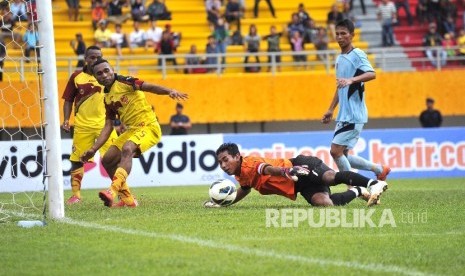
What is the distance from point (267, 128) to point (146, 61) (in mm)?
3985

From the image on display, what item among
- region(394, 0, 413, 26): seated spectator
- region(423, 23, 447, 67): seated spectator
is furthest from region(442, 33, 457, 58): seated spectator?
region(394, 0, 413, 26): seated spectator

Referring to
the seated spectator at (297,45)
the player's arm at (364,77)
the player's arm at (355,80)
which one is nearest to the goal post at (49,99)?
the player's arm at (355,80)

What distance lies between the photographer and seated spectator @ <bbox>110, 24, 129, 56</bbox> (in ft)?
98.6

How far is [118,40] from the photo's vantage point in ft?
98.9

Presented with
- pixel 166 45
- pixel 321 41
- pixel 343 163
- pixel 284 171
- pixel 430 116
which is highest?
pixel 166 45

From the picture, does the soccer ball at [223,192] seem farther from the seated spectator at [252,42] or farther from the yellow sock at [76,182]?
the seated spectator at [252,42]

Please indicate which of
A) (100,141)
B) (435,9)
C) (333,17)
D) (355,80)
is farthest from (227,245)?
(435,9)

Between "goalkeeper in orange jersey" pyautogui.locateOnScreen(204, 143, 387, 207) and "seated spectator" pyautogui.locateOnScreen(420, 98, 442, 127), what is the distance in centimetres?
1563

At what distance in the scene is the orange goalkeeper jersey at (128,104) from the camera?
1420cm

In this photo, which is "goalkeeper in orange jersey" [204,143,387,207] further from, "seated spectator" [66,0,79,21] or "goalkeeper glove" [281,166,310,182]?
"seated spectator" [66,0,79,21]

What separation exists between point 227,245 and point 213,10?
22.3m

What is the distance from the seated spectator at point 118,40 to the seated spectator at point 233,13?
3.15 meters

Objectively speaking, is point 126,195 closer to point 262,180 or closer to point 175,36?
point 262,180

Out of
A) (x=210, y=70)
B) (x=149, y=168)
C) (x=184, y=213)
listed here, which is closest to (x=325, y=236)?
(x=184, y=213)
